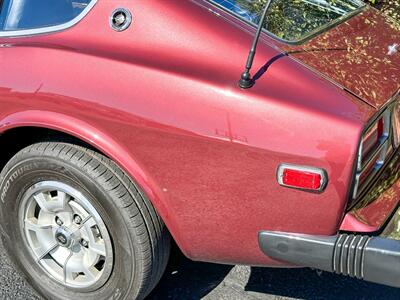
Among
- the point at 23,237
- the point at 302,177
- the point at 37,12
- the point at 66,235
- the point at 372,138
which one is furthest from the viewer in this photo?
the point at 23,237

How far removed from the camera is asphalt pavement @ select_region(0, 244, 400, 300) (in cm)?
305

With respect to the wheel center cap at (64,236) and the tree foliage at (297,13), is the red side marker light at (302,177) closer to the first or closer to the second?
the tree foliage at (297,13)

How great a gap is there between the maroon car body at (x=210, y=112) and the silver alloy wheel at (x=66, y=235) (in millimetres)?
360

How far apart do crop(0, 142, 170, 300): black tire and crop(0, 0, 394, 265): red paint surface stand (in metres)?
0.10

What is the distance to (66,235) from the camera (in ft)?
9.14

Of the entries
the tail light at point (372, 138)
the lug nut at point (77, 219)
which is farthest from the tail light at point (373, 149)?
the lug nut at point (77, 219)

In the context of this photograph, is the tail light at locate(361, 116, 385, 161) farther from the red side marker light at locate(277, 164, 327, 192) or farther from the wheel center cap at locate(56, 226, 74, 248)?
the wheel center cap at locate(56, 226, 74, 248)

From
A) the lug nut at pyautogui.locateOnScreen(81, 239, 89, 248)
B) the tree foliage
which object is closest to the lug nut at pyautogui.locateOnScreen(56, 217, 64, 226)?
the lug nut at pyautogui.locateOnScreen(81, 239, 89, 248)

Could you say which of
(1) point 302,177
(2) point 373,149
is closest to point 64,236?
(1) point 302,177

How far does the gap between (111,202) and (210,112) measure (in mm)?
621

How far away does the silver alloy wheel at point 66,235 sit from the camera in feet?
8.73

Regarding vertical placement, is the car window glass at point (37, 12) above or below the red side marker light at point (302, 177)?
above

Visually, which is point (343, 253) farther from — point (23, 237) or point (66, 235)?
point (23, 237)

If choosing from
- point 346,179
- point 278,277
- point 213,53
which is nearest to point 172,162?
point 213,53
